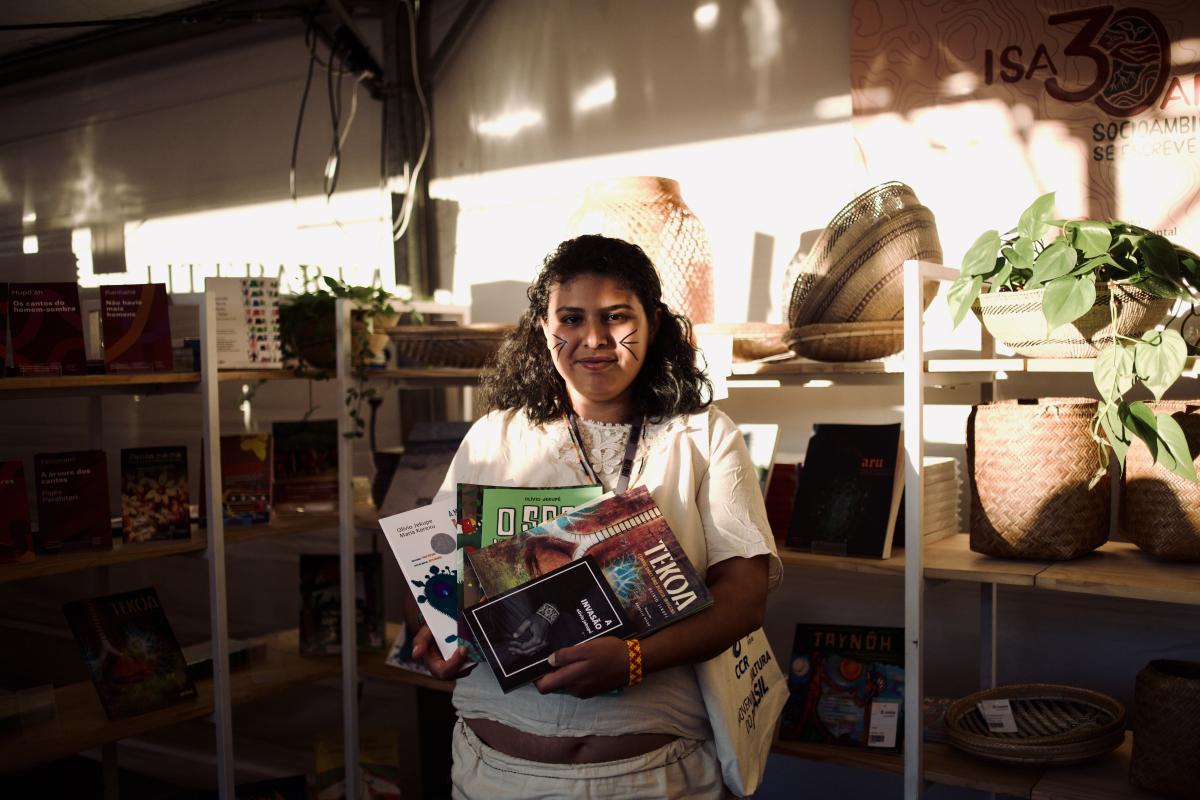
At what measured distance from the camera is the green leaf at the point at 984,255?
1.94 meters

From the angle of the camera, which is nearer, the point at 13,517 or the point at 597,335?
the point at 597,335

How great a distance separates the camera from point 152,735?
12.9 feet

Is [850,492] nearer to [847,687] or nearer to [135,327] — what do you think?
[847,687]

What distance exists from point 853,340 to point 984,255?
331 millimetres

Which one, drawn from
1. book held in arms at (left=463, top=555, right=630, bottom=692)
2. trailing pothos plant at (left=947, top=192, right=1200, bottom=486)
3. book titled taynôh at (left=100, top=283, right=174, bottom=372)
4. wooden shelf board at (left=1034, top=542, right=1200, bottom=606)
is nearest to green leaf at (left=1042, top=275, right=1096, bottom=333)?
trailing pothos plant at (left=947, top=192, right=1200, bottom=486)

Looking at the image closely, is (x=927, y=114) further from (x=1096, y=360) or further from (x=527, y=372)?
(x=527, y=372)

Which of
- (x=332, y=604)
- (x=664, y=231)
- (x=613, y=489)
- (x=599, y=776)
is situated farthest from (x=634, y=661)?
(x=332, y=604)

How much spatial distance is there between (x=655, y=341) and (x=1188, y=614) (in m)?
1.47

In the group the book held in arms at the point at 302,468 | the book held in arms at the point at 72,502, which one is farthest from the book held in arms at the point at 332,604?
the book held in arms at the point at 72,502

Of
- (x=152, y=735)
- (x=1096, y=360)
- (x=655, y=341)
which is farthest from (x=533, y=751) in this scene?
(x=152, y=735)

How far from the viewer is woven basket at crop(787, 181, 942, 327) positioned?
2.14m

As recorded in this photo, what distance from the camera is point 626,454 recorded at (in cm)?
170

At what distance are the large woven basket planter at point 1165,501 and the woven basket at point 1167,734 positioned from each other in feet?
0.79

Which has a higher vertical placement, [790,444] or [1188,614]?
[790,444]
